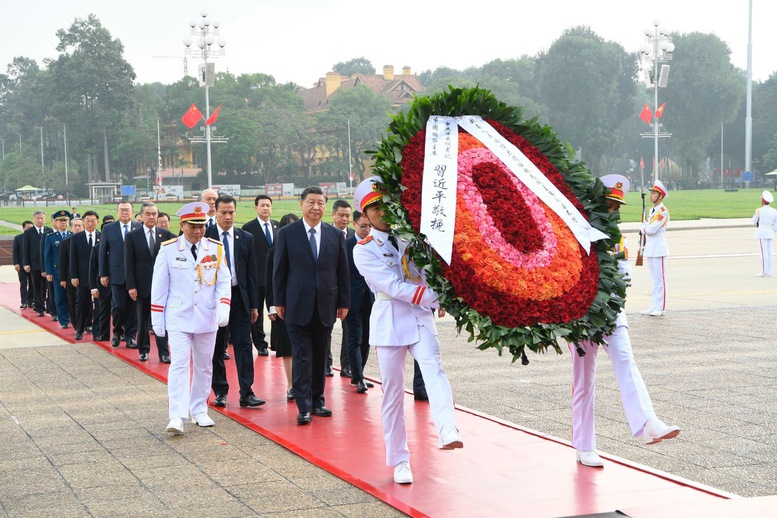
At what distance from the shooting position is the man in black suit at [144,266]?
36.8 feet

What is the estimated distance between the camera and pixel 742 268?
21.4 metres

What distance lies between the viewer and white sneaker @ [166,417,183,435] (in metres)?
7.35

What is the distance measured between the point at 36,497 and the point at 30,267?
1306cm

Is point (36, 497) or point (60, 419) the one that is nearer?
point (36, 497)

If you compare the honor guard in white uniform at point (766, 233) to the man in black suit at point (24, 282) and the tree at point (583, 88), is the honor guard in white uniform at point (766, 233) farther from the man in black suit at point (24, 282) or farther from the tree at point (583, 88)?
the tree at point (583, 88)

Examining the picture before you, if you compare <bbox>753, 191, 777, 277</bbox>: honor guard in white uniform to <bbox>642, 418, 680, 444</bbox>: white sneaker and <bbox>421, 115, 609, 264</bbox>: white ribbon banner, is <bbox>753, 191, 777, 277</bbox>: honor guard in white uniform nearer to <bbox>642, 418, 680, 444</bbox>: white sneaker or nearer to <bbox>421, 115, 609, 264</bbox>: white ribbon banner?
<bbox>642, 418, 680, 444</bbox>: white sneaker

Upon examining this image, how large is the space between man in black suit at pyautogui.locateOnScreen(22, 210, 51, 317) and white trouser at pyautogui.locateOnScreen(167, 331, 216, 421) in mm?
10411

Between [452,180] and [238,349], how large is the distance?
3414 millimetres

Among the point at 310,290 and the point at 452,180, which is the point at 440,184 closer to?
the point at 452,180

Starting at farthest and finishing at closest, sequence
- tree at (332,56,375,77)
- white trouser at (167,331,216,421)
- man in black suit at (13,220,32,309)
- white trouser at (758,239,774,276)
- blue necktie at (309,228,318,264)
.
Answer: tree at (332,56,375,77) → white trouser at (758,239,774,276) → man in black suit at (13,220,32,309) → blue necktie at (309,228,318,264) → white trouser at (167,331,216,421)

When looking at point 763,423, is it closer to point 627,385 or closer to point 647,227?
point 627,385

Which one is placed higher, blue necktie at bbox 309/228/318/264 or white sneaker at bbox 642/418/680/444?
blue necktie at bbox 309/228/318/264

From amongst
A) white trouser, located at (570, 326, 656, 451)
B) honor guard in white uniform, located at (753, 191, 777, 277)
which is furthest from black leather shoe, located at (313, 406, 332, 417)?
honor guard in white uniform, located at (753, 191, 777, 277)

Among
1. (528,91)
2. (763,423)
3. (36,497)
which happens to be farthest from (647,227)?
(528,91)
